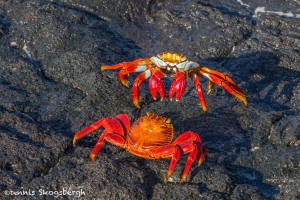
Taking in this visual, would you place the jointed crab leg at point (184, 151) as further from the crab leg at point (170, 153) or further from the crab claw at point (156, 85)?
the crab claw at point (156, 85)

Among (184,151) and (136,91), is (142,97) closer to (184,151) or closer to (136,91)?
(136,91)

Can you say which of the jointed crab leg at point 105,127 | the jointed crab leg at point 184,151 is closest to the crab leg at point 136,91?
the jointed crab leg at point 105,127

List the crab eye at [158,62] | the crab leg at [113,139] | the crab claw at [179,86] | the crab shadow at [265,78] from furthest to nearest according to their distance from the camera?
the crab shadow at [265,78]
the crab eye at [158,62]
the crab claw at [179,86]
the crab leg at [113,139]

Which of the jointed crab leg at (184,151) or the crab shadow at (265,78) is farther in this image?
the crab shadow at (265,78)

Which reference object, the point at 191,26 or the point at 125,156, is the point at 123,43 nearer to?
the point at 191,26

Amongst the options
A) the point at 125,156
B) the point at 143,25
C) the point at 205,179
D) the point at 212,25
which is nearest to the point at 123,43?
the point at 143,25

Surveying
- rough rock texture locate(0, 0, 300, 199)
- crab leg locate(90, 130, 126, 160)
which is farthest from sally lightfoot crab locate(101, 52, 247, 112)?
crab leg locate(90, 130, 126, 160)

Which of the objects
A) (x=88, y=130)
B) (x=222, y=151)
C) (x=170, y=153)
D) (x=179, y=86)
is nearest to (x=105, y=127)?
(x=88, y=130)
